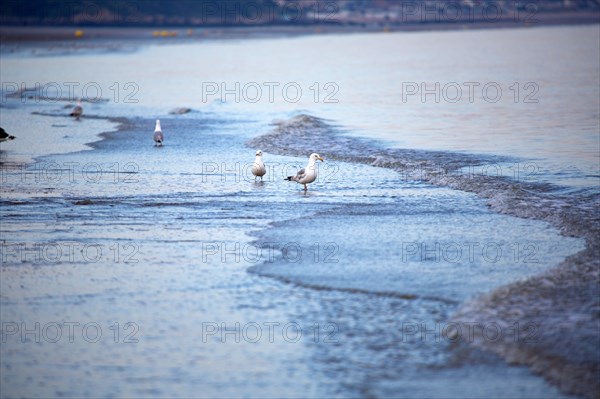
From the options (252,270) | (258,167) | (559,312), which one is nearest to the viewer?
(559,312)

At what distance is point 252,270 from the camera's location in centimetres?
980

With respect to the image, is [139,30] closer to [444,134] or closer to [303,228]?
[444,134]

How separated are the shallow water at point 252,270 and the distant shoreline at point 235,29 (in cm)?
6870

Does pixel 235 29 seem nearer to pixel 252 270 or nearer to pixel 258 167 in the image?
pixel 258 167

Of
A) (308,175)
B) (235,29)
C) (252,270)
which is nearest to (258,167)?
(308,175)

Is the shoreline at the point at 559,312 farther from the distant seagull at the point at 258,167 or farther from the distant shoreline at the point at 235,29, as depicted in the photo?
the distant shoreline at the point at 235,29

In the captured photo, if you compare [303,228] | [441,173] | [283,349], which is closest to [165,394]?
[283,349]

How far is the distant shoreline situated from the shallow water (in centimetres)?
6870

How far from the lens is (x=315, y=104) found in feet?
105

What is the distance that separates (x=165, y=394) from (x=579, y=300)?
12.8 ft

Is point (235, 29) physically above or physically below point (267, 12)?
below

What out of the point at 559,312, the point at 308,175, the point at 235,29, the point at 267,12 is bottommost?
the point at 559,312

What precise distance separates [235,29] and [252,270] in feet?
370

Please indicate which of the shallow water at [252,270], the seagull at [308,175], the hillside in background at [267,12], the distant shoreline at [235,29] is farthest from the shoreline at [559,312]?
the hillside in background at [267,12]
